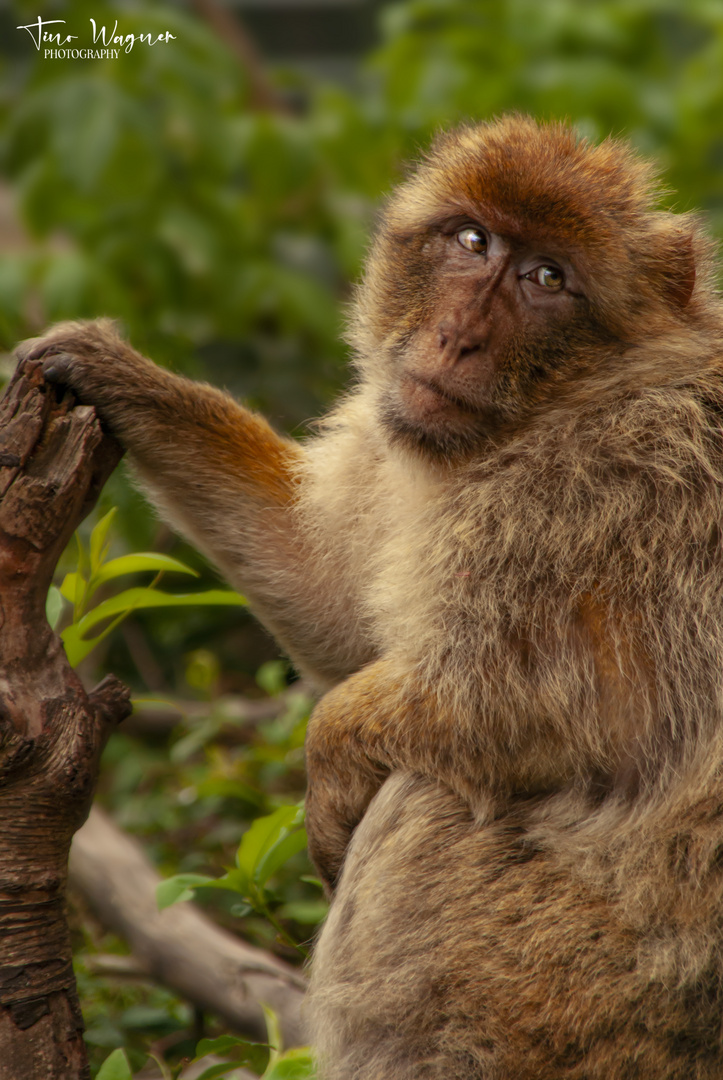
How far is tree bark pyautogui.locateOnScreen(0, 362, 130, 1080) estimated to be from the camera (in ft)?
8.50

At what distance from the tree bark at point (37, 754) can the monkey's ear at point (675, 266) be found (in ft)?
4.75

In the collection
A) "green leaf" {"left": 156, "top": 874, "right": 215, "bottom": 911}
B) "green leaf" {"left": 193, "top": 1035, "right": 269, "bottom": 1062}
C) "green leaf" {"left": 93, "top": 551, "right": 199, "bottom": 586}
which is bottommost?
"green leaf" {"left": 193, "top": 1035, "right": 269, "bottom": 1062}

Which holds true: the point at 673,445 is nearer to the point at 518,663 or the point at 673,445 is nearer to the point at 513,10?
the point at 518,663

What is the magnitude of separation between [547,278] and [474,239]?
0.21 m

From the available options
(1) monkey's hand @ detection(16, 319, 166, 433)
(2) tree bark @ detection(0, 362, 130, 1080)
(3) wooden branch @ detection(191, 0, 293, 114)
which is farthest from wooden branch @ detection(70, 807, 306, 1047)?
(3) wooden branch @ detection(191, 0, 293, 114)

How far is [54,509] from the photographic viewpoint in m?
2.69

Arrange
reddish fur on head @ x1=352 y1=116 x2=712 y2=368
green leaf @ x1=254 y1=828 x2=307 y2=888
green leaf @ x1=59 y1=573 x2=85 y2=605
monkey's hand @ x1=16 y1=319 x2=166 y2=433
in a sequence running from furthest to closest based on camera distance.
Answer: green leaf @ x1=254 y1=828 x2=307 y2=888
green leaf @ x1=59 y1=573 x2=85 y2=605
monkey's hand @ x1=16 y1=319 x2=166 y2=433
reddish fur on head @ x1=352 y1=116 x2=712 y2=368

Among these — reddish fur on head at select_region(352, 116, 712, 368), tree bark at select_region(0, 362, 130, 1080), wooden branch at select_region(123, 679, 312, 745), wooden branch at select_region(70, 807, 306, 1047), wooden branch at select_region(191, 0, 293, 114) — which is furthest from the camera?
wooden branch at select_region(191, 0, 293, 114)

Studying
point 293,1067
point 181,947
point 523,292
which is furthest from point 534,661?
point 181,947

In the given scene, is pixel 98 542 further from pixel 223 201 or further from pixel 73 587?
pixel 223 201

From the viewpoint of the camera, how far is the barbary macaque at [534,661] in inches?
106

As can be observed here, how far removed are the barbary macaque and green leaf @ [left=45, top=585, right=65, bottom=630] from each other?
0.46 m

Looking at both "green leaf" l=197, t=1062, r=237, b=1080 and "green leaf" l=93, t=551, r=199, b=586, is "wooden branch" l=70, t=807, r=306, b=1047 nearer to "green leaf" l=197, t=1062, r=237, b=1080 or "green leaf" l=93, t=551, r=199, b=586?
"green leaf" l=197, t=1062, r=237, b=1080

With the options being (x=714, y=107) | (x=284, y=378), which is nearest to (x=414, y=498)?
(x=284, y=378)
